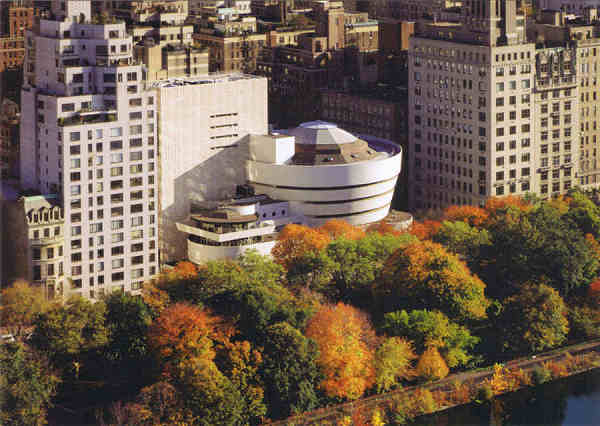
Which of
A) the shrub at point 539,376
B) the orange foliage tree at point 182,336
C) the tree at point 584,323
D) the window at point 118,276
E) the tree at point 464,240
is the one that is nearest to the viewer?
the orange foliage tree at point 182,336

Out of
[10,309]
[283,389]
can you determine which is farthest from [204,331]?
[10,309]

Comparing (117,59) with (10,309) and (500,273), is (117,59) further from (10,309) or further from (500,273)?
(500,273)

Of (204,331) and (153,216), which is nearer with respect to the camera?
(204,331)

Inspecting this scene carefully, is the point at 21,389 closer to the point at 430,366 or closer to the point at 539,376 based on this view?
the point at 430,366

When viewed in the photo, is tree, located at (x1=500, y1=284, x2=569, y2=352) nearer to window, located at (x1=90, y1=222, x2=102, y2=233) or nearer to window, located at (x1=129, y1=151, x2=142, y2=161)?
window, located at (x1=129, y1=151, x2=142, y2=161)

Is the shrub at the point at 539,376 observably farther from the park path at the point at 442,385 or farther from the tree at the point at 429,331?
the tree at the point at 429,331

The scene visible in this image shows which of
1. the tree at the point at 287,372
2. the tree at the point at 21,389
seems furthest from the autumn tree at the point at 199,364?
the tree at the point at 21,389
